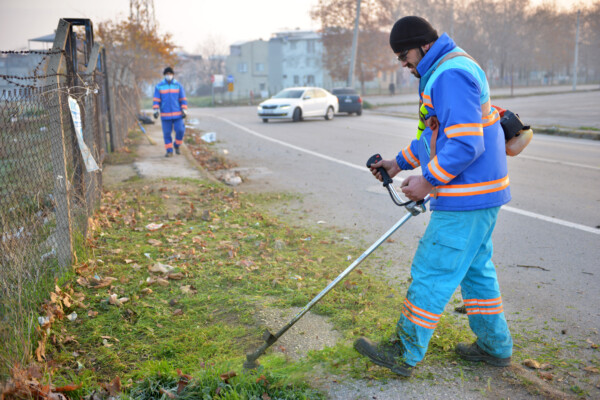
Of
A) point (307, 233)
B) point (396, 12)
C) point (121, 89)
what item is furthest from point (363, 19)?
point (307, 233)

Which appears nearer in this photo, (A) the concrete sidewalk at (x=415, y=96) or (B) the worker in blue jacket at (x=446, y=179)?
(B) the worker in blue jacket at (x=446, y=179)

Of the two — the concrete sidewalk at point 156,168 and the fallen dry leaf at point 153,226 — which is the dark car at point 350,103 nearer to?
the concrete sidewalk at point 156,168

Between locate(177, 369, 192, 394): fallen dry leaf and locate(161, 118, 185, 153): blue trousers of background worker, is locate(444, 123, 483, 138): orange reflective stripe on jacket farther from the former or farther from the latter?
locate(161, 118, 185, 153): blue trousers of background worker

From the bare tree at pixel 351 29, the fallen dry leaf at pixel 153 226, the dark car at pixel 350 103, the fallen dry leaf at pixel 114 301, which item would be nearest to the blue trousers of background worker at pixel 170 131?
the fallen dry leaf at pixel 153 226

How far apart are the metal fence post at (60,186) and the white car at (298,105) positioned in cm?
1820

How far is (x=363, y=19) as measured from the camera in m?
59.4

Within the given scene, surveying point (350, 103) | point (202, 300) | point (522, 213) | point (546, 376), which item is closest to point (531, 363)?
point (546, 376)

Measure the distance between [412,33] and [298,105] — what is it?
20221 millimetres

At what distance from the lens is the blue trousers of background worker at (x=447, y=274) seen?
2744 millimetres

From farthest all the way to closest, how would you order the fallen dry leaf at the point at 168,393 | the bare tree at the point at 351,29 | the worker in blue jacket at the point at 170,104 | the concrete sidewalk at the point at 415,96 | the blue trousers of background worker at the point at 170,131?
the bare tree at the point at 351,29
the concrete sidewalk at the point at 415,96
the worker in blue jacket at the point at 170,104
the blue trousers of background worker at the point at 170,131
the fallen dry leaf at the point at 168,393

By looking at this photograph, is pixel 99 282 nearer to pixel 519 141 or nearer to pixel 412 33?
pixel 412 33

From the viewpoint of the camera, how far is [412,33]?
9.09 ft

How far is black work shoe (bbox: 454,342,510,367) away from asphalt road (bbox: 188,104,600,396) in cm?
56

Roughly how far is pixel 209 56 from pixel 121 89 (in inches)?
4047
